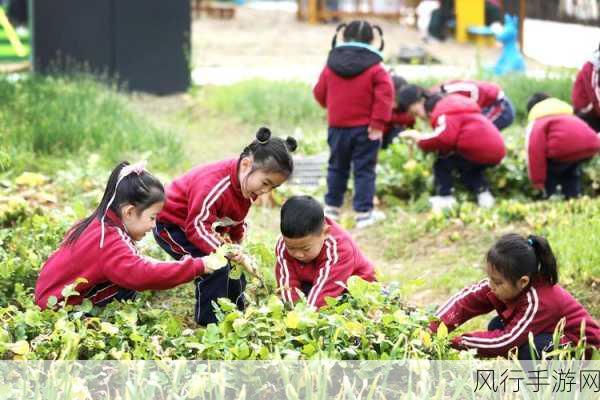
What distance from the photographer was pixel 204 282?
491cm

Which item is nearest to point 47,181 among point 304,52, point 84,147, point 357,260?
point 84,147

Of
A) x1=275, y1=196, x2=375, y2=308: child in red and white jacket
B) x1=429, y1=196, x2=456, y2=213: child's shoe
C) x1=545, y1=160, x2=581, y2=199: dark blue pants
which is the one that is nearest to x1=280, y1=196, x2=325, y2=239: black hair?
x1=275, y1=196, x2=375, y2=308: child in red and white jacket

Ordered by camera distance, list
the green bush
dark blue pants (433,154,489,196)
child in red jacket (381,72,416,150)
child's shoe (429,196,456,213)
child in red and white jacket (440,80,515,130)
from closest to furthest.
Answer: child's shoe (429,196,456,213)
dark blue pants (433,154,489,196)
the green bush
child in red and white jacket (440,80,515,130)
child in red jacket (381,72,416,150)

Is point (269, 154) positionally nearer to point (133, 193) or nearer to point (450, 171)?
point (133, 193)

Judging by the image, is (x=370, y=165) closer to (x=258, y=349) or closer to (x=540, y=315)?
(x=540, y=315)

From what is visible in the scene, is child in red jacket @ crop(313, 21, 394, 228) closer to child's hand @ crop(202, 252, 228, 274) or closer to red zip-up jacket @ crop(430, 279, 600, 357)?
red zip-up jacket @ crop(430, 279, 600, 357)

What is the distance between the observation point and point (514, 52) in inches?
580

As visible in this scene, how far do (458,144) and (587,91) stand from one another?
55.7 inches

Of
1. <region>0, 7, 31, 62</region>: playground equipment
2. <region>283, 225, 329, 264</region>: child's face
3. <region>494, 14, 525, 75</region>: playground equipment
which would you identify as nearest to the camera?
<region>283, 225, 329, 264</region>: child's face

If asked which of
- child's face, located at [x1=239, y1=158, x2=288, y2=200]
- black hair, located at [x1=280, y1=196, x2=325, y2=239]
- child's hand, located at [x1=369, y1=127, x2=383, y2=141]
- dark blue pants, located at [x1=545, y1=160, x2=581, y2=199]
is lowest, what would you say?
dark blue pants, located at [x1=545, y1=160, x2=581, y2=199]

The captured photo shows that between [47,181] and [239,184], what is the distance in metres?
3.11

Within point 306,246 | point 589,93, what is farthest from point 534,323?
point 589,93

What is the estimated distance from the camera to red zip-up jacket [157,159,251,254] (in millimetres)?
4906

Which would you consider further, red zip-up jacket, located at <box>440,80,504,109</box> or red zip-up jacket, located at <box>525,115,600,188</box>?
red zip-up jacket, located at <box>440,80,504,109</box>
